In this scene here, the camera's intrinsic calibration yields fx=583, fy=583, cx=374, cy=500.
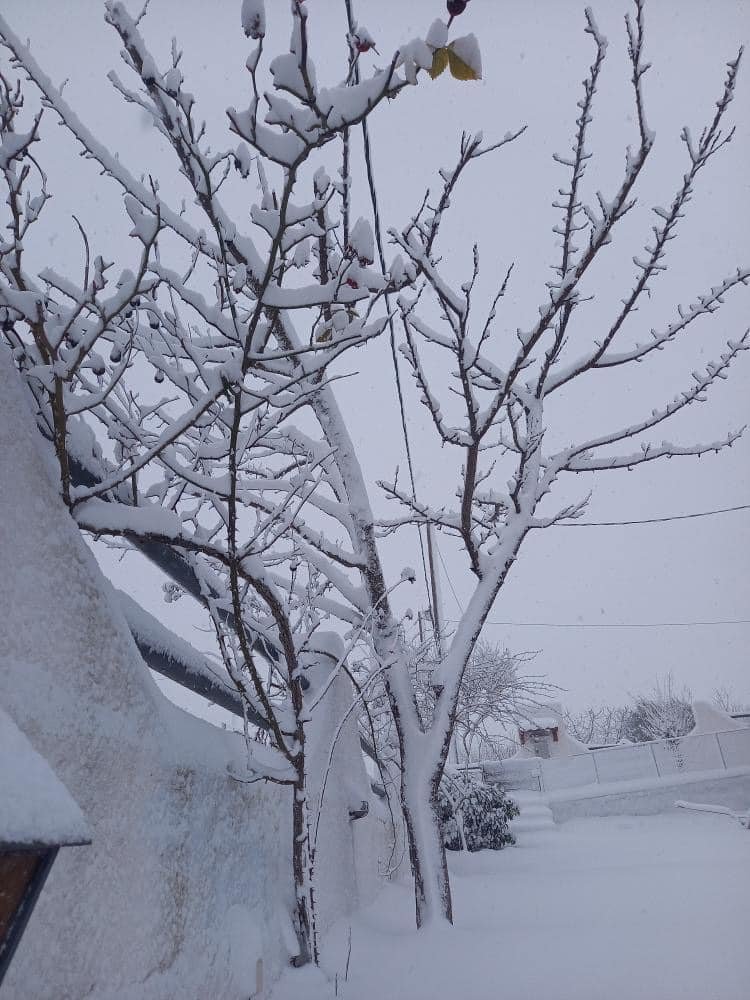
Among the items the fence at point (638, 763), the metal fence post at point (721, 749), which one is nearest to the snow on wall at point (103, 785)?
the fence at point (638, 763)

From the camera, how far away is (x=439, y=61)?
3.43 ft

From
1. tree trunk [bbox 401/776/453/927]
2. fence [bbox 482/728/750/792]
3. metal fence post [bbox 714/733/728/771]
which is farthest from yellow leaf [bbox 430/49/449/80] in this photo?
metal fence post [bbox 714/733/728/771]

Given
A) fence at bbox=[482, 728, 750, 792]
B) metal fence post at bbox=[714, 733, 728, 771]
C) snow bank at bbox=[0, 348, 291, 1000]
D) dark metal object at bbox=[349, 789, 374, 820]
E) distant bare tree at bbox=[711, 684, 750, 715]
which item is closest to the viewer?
snow bank at bbox=[0, 348, 291, 1000]

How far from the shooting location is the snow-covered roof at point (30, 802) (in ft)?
2.95

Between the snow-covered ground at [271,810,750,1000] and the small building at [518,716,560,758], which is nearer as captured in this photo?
the snow-covered ground at [271,810,750,1000]

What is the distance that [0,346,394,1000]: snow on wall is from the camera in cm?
160

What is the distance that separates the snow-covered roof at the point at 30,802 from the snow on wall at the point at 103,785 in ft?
2.11

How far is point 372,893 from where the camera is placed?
5.12 meters

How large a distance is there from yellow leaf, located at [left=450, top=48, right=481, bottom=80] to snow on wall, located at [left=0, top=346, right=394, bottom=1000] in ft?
5.23

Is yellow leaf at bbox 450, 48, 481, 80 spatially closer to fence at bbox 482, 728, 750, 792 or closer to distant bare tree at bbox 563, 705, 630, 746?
fence at bbox 482, 728, 750, 792

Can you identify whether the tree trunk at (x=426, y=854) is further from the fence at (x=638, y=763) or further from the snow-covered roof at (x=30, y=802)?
the fence at (x=638, y=763)

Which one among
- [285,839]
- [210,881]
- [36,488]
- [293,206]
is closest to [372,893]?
[285,839]

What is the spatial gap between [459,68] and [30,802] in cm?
143

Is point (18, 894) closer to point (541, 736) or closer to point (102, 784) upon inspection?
point (102, 784)
